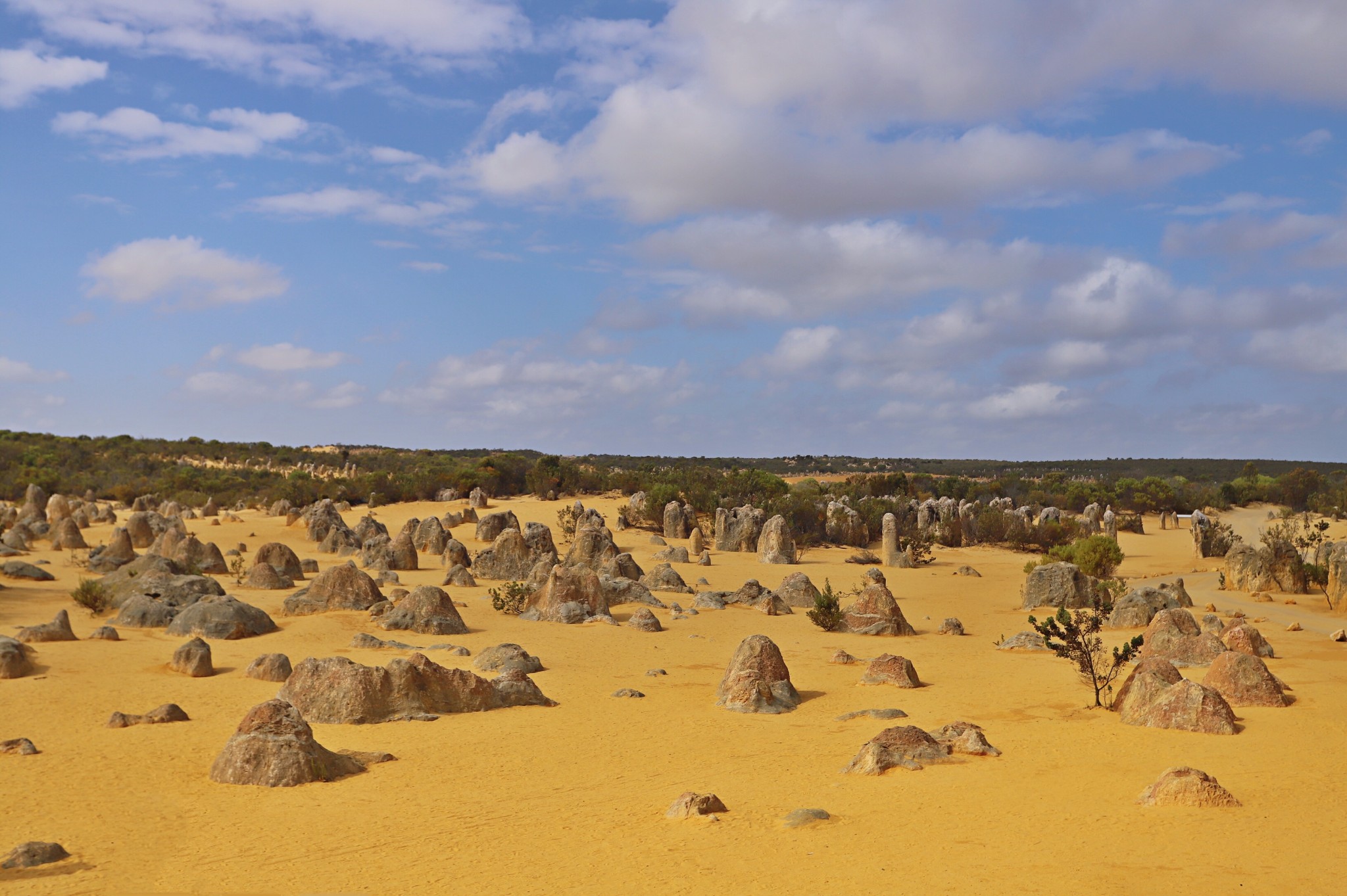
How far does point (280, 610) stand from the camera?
704 inches

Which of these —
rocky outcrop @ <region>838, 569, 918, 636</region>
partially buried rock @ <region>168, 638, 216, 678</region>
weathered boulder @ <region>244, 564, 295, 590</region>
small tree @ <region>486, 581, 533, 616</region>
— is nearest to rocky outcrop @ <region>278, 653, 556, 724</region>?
partially buried rock @ <region>168, 638, 216, 678</region>

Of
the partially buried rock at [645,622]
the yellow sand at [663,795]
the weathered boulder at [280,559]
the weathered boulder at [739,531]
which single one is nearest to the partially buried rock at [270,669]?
the yellow sand at [663,795]

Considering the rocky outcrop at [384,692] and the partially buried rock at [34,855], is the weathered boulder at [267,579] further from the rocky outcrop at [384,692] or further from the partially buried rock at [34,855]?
the partially buried rock at [34,855]

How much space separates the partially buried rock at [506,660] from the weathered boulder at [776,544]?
14533 millimetres

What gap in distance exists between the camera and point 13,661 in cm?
1218

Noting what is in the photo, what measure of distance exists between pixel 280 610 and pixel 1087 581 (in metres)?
16.4

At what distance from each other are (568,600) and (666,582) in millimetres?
3923

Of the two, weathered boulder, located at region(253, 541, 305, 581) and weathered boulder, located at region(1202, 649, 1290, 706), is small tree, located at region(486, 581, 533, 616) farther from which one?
weathered boulder, located at region(1202, 649, 1290, 706)

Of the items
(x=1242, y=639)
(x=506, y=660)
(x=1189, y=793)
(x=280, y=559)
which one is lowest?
(x=506, y=660)

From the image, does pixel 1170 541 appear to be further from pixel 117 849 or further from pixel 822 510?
pixel 117 849

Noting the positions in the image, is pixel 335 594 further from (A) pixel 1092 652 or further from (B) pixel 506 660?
(A) pixel 1092 652

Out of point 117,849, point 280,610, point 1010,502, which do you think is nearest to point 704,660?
point 280,610

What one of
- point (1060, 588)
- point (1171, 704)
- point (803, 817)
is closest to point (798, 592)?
point (1060, 588)

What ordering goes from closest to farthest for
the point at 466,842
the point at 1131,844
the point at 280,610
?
the point at 1131,844 < the point at 466,842 < the point at 280,610
